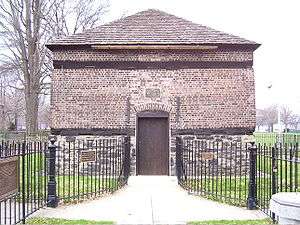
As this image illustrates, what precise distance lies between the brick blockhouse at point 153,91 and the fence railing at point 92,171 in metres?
1.13

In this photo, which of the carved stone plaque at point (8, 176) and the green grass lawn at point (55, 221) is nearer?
the carved stone plaque at point (8, 176)

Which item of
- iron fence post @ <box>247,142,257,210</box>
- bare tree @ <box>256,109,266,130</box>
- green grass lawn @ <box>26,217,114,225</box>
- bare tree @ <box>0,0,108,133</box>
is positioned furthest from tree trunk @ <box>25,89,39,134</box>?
bare tree @ <box>256,109,266,130</box>

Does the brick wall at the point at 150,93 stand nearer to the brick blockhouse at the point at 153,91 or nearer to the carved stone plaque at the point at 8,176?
the brick blockhouse at the point at 153,91

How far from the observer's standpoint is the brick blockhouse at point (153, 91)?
17.3 m

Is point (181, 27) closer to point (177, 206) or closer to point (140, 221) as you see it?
point (177, 206)

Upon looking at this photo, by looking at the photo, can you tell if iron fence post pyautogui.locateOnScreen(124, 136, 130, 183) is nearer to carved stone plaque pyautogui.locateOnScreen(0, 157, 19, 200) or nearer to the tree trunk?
carved stone plaque pyautogui.locateOnScreen(0, 157, 19, 200)

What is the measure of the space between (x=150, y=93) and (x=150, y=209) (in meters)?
7.95

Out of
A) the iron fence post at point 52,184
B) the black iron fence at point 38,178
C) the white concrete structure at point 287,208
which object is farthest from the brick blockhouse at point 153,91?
the white concrete structure at point 287,208

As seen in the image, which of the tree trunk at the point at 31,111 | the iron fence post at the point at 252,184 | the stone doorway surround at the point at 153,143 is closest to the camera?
the iron fence post at the point at 252,184

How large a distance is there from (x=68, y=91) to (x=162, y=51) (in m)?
4.06

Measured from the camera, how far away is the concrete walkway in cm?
919

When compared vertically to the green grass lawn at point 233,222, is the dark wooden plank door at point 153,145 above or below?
above

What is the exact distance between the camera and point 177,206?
10.5 m

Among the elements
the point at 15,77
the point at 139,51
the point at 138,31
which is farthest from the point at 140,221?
the point at 15,77
